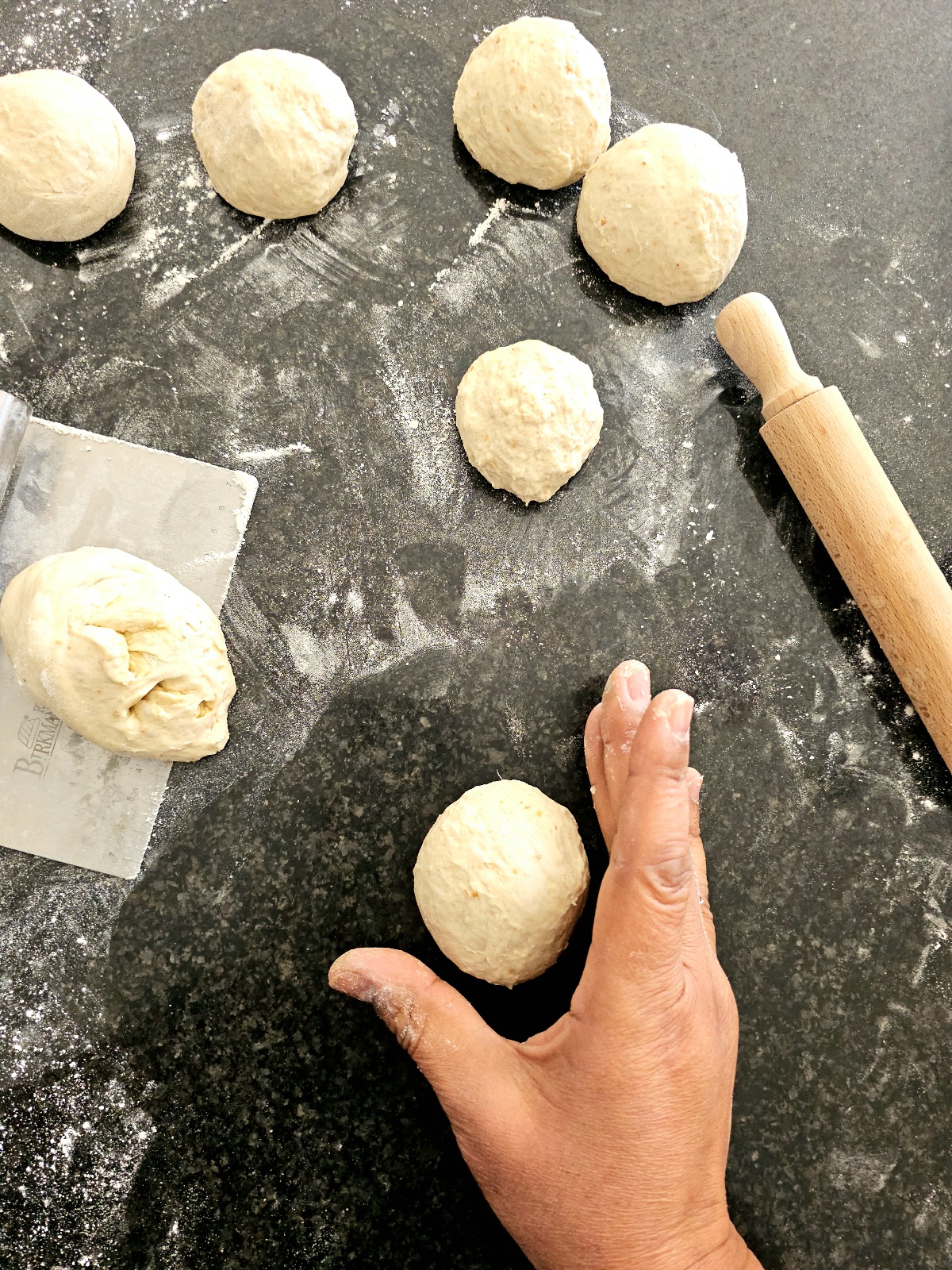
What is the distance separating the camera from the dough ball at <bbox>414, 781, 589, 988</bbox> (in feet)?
4.92

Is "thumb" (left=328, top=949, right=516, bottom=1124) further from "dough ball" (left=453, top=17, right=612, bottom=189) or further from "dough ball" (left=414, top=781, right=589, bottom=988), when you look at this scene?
"dough ball" (left=453, top=17, right=612, bottom=189)

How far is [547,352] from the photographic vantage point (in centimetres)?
164

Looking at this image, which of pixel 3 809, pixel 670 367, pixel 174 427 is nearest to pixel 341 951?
pixel 3 809

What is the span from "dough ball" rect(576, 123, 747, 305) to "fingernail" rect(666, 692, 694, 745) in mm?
869

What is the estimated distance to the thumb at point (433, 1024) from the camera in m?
1.44

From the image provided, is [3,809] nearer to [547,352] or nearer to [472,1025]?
[472,1025]

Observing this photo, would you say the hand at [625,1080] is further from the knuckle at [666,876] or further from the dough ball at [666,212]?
the dough ball at [666,212]

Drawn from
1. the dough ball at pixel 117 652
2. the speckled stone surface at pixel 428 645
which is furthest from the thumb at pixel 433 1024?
the dough ball at pixel 117 652

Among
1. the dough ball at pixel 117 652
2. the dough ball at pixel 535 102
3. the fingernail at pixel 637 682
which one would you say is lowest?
the dough ball at pixel 117 652

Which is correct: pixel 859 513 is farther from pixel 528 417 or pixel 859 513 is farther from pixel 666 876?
pixel 666 876

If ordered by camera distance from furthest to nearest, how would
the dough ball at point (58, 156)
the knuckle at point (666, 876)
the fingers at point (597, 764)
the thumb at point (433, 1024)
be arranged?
the fingers at point (597, 764) → the dough ball at point (58, 156) → the thumb at point (433, 1024) → the knuckle at point (666, 876)

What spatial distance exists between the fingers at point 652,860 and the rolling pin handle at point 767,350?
69cm

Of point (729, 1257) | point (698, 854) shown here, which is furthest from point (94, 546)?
point (729, 1257)

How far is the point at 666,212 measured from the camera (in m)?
1.61
